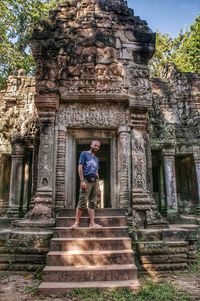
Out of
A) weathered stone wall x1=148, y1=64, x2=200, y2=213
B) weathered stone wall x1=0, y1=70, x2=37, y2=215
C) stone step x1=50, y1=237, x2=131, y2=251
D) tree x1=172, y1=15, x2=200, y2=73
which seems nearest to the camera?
stone step x1=50, y1=237, x2=131, y2=251

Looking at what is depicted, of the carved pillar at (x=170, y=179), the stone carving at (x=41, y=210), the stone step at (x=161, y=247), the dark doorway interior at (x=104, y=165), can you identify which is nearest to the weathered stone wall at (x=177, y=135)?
the carved pillar at (x=170, y=179)

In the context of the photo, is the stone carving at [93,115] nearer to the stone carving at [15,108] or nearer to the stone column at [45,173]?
the stone column at [45,173]

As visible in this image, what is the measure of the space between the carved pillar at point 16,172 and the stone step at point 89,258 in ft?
20.9


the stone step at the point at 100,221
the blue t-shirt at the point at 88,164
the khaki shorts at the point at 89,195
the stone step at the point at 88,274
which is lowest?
the stone step at the point at 88,274

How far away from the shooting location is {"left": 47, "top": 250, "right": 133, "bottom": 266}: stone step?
482cm

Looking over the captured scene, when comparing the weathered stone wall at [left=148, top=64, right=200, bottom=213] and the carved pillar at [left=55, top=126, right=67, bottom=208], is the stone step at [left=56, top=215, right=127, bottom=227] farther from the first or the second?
the weathered stone wall at [left=148, top=64, right=200, bottom=213]

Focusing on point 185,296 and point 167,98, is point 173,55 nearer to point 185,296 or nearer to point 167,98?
point 167,98

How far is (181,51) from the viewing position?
23219 mm

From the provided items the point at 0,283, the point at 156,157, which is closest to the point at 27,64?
the point at 156,157

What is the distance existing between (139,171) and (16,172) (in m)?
6.00

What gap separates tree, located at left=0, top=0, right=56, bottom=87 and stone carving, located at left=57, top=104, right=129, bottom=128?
10833mm

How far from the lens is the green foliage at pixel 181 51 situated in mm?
21312

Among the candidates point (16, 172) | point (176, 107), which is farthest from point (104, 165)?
point (176, 107)

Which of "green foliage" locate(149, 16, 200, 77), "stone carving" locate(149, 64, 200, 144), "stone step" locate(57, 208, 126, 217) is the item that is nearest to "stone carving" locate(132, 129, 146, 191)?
"stone step" locate(57, 208, 126, 217)
